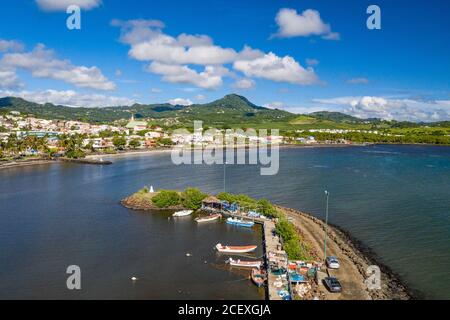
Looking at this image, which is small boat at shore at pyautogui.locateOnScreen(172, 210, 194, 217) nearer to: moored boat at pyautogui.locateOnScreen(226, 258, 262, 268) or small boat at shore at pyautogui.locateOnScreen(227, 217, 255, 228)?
small boat at shore at pyautogui.locateOnScreen(227, 217, 255, 228)

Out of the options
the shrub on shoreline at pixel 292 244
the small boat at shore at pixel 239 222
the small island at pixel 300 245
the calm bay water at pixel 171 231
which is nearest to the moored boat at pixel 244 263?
the small island at pixel 300 245

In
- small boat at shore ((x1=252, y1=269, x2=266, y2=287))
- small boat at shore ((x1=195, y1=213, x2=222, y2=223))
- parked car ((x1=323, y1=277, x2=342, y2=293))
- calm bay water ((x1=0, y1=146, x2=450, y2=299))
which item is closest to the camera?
parked car ((x1=323, y1=277, x2=342, y2=293))

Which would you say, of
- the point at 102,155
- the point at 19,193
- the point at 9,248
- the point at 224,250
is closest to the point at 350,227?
the point at 224,250

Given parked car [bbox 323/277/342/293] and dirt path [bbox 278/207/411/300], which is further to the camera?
dirt path [bbox 278/207/411/300]

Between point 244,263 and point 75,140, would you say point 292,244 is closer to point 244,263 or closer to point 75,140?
point 244,263

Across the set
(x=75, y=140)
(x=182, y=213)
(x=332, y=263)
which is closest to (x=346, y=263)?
(x=332, y=263)

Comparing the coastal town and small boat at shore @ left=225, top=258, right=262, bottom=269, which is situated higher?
the coastal town

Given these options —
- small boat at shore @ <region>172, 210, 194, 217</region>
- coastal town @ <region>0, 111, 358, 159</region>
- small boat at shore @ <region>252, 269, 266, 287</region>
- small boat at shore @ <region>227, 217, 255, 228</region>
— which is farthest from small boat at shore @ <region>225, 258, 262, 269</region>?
coastal town @ <region>0, 111, 358, 159</region>
